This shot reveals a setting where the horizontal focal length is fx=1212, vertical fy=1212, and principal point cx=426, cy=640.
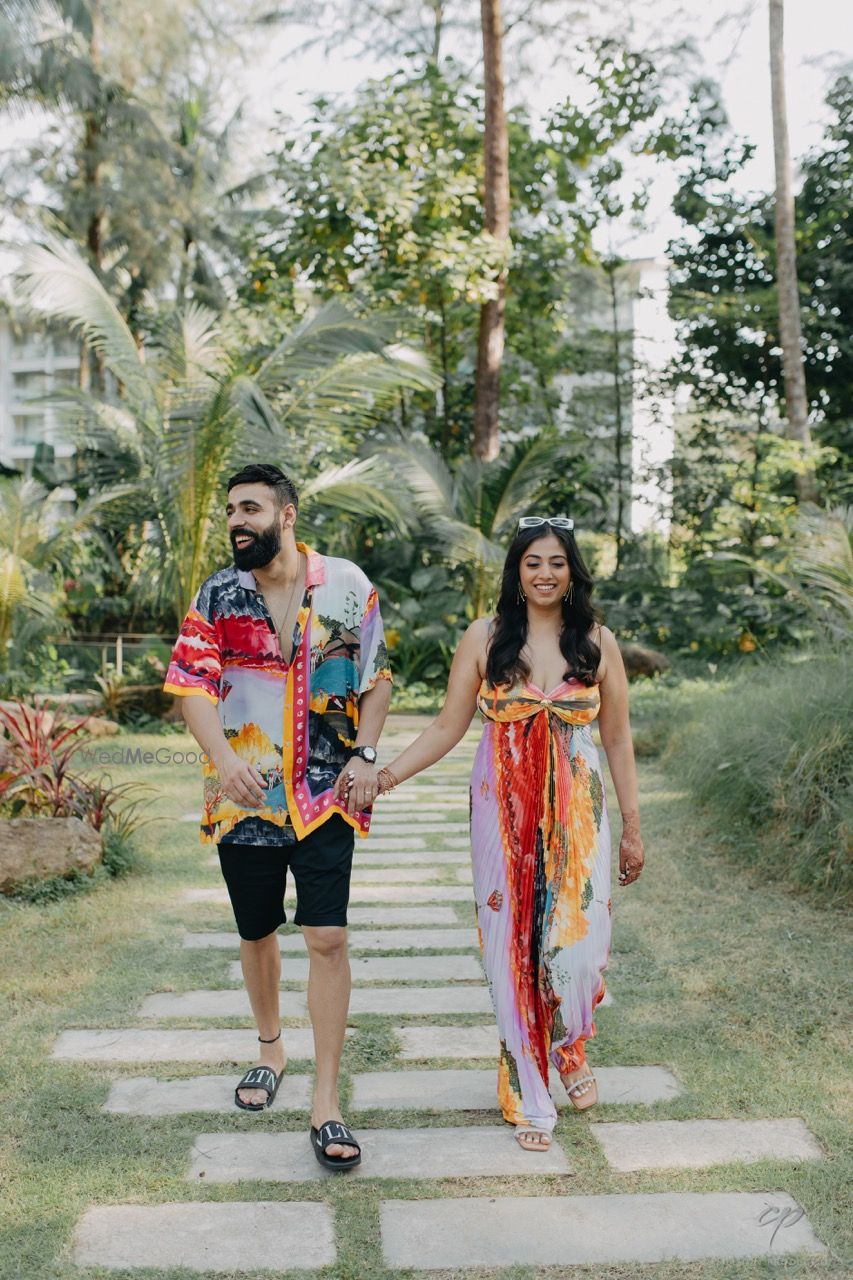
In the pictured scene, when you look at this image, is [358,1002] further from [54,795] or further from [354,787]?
[54,795]

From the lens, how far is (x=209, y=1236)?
2619 millimetres

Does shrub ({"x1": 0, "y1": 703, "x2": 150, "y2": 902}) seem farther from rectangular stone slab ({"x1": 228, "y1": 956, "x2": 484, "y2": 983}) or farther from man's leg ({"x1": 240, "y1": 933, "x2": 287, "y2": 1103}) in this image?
man's leg ({"x1": 240, "y1": 933, "x2": 287, "y2": 1103})

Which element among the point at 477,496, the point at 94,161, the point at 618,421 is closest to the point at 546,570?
the point at 477,496

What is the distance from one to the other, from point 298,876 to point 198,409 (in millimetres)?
8036

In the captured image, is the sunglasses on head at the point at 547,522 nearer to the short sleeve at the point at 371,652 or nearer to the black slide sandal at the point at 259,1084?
the short sleeve at the point at 371,652

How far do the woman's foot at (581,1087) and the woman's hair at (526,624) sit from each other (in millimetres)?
1088

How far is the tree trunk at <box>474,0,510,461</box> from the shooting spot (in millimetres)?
12930

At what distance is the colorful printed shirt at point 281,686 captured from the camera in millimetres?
3107

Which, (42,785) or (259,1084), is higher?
(42,785)

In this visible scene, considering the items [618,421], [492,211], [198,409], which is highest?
[492,211]

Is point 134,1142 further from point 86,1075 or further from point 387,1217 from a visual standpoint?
point 387,1217

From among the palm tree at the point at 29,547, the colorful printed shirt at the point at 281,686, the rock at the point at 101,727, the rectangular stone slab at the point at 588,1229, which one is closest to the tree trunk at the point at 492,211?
the palm tree at the point at 29,547

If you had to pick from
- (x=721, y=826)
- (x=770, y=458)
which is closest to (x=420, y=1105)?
(x=721, y=826)

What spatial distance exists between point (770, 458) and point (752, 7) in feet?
16.7
